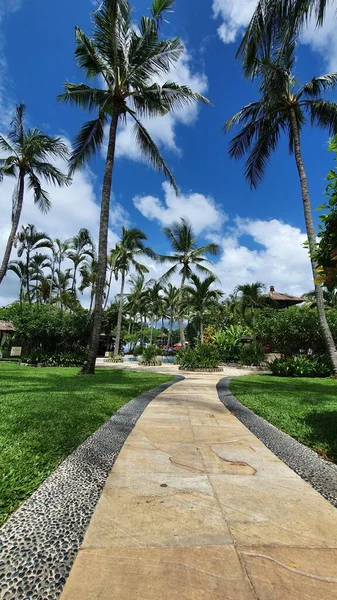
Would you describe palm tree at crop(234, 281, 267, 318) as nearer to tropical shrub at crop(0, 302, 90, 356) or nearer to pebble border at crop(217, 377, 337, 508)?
tropical shrub at crop(0, 302, 90, 356)

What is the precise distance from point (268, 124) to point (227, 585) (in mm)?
14953

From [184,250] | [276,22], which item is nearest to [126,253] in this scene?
[184,250]

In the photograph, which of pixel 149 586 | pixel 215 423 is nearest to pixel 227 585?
pixel 149 586

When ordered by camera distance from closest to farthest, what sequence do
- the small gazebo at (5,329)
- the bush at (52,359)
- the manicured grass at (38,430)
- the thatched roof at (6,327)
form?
the manicured grass at (38,430) → the bush at (52,359) → the thatched roof at (6,327) → the small gazebo at (5,329)

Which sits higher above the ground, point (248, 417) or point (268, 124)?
point (268, 124)

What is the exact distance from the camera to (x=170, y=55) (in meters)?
10.5

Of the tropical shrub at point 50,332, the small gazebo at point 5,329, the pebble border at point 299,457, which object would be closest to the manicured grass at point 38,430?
the pebble border at point 299,457

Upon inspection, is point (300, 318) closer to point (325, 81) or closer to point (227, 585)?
point (325, 81)

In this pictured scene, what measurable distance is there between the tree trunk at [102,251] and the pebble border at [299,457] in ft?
22.6

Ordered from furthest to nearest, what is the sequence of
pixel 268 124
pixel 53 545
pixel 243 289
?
pixel 243 289
pixel 268 124
pixel 53 545

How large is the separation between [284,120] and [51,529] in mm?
15256

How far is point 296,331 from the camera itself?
1515cm

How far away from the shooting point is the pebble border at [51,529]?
1.22 m

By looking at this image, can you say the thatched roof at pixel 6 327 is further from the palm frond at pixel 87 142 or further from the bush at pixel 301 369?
the bush at pixel 301 369
